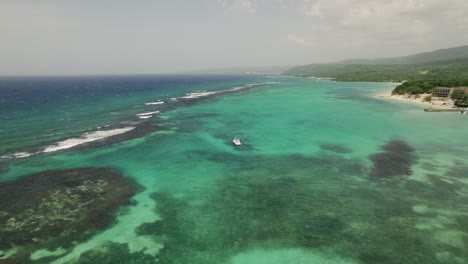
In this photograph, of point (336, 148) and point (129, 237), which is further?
point (336, 148)

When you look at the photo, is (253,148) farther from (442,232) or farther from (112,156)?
(442,232)

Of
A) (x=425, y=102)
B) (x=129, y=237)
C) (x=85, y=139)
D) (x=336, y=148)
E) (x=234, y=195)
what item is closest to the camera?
(x=129, y=237)

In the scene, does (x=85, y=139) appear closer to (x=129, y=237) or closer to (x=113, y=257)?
(x=129, y=237)

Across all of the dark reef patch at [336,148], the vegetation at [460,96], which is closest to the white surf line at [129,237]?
the dark reef patch at [336,148]

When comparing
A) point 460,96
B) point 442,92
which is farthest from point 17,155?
point 442,92

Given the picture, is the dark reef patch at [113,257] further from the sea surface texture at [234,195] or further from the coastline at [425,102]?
the coastline at [425,102]

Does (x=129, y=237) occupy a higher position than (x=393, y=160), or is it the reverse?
(x=393, y=160)
